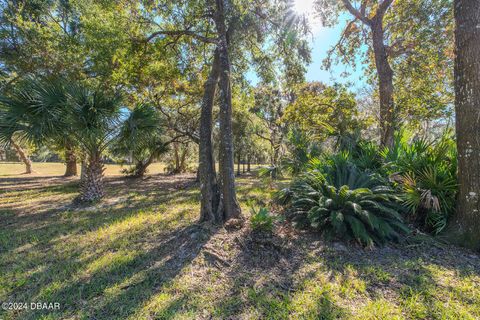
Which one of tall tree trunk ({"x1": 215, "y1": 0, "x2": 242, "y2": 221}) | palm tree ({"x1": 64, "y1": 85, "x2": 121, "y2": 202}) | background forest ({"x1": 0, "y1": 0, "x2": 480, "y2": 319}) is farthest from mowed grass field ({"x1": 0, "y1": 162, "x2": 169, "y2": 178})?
tall tree trunk ({"x1": 215, "y1": 0, "x2": 242, "y2": 221})

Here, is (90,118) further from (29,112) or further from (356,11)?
(356,11)

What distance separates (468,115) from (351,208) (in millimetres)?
2182

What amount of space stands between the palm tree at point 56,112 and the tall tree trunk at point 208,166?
2.96 m

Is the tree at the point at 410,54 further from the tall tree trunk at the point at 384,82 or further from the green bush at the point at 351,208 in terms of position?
the green bush at the point at 351,208

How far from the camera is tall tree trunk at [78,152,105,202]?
6449 mm

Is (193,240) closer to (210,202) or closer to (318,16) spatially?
(210,202)

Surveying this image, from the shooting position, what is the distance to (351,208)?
12.0 feet

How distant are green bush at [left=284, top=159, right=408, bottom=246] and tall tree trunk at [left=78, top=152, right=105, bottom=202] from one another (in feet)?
19.7

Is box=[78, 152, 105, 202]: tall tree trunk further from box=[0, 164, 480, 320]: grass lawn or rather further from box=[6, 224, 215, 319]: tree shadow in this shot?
box=[6, 224, 215, 319]: tree shadow

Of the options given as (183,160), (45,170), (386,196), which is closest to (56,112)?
(386,196)

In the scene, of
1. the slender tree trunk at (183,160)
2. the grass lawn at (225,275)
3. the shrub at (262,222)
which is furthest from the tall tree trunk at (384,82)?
the slender tree trunk at (183,160)

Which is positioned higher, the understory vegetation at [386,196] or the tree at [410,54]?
the tree at [410,54]

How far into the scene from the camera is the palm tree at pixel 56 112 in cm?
482

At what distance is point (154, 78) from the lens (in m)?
7.66
